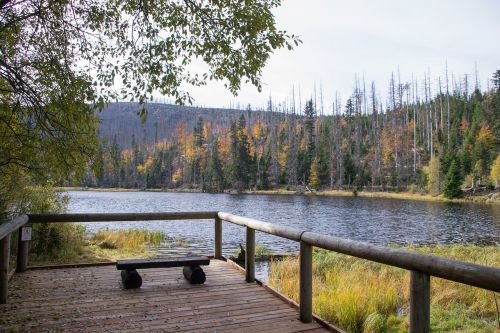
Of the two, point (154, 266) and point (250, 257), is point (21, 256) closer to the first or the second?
point (154, 266)

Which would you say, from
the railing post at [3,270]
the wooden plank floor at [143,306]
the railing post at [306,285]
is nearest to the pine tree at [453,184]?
the wooden plank floor at [143,306]

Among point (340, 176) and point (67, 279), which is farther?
point (340, 176)

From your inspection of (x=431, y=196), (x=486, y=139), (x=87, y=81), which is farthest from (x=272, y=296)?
(x=486, y=139)

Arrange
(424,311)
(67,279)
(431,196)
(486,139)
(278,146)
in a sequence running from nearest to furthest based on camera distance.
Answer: (424,311), (67,279), (431,196), (486,139), (278,146)

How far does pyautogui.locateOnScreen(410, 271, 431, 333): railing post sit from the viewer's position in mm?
2865

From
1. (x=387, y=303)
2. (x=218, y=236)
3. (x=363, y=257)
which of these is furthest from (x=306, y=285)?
(x=387, y=303)

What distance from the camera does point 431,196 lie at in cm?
5606

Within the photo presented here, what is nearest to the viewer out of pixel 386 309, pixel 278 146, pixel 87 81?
pixel 87 81

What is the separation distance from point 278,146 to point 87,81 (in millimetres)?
89501

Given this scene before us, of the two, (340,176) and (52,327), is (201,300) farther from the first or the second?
(340,176)

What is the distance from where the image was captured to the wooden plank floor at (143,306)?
421 centimetres

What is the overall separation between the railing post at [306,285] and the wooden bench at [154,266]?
203 cm

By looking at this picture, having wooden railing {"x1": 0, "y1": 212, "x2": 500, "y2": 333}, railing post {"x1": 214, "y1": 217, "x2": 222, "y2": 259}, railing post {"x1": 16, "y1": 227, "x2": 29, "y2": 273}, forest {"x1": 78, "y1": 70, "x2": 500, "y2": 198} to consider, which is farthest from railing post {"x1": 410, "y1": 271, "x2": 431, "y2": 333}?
forest {"x1": 78, "y1": 70, "x2": 500, "y2": 198}

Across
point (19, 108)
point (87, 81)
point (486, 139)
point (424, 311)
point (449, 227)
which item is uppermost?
point (486, 139)
